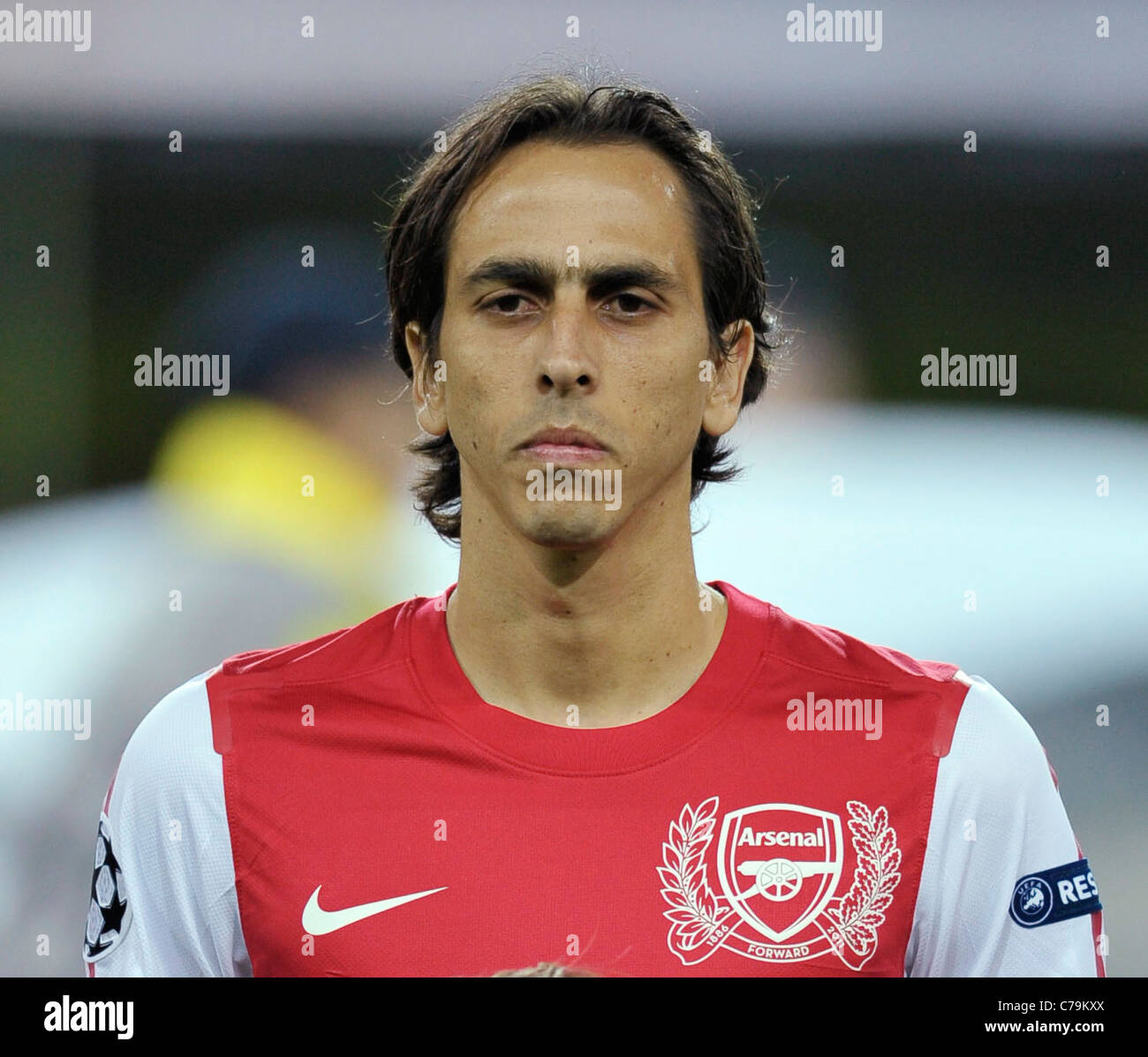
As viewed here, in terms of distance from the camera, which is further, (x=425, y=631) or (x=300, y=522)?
(x=300, y=522)

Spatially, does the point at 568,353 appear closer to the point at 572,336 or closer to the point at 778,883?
the point at 572,336

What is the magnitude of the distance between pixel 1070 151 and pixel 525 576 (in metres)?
2.23

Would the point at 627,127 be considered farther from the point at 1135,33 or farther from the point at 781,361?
the point at 1135,33

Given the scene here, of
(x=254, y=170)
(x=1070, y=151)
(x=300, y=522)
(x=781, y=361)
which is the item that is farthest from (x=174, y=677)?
(x=1070, y=151)

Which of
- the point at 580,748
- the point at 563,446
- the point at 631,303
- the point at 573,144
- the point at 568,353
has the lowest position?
the point at 580,748

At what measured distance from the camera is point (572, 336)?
244 cm

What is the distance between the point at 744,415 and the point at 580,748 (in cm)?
142

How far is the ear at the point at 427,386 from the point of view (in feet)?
8.95

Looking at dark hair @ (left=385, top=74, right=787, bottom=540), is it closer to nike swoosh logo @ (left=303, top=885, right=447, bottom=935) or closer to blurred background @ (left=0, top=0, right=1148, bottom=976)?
blurred background @ (left=0, top=0, right=1148, bottom=976)

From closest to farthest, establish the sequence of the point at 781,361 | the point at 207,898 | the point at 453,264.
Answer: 1. the point at 207,898
2. the point at 453,264
3. the point at 781,361

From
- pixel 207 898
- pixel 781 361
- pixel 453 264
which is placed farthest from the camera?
pixel 781 361

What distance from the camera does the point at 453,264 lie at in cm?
272

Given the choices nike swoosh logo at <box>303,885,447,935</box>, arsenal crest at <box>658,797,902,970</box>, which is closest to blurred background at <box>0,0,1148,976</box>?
arsenal crest at <box>658,797,902,970</box>

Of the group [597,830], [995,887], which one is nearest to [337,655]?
[597,830]
